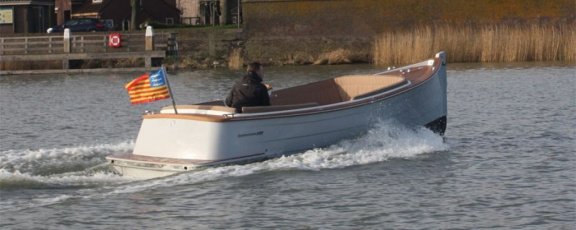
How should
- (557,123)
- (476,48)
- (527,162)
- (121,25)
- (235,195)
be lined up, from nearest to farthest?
1. (235,195)
2. (527,162)
3. (557,123)
4. (476,48)
5. (121,25)

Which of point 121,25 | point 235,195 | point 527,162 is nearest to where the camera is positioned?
point 235,195

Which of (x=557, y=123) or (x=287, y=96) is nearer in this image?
(x=287, y=96)

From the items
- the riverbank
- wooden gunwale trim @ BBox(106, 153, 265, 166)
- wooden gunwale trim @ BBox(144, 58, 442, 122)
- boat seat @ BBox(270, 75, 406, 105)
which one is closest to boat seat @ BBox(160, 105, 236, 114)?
wooden gunwale trim @ BBox(144, 58, 442, 122)

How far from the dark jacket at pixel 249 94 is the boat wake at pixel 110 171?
957mm

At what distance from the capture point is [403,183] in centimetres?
1528

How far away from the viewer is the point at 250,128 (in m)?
15.9

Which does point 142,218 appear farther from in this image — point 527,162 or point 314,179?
point 527,162

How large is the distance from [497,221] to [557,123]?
29.8 ft

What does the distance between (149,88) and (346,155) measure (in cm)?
310

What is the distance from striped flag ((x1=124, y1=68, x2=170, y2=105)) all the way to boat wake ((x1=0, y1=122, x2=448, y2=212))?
3.69 ft

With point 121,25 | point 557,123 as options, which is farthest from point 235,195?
point 121,25

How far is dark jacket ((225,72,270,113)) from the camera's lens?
1667cm

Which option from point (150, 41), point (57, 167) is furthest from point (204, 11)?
point (57, 167)

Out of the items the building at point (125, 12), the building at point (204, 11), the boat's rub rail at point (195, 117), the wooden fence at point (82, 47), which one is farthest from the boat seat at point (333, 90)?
the building at point (125, 12)
